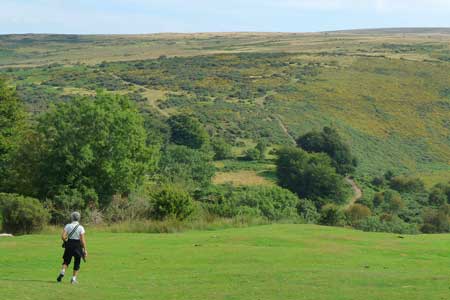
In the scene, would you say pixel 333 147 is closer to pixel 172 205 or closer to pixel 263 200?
pixel 263 200

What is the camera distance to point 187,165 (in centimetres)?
7244

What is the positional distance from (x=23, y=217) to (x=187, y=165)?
38969 millimetres

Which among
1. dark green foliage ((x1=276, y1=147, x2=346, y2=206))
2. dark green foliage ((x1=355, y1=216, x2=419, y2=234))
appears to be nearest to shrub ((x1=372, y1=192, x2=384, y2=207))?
dark green foliage ((x1=276, y1=147, x2=346, y2=206))

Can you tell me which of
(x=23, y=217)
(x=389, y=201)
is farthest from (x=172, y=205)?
(x=389, y=201)

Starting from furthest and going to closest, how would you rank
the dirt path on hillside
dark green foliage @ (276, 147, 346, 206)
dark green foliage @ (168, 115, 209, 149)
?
dark green foliage @ (168, 115, 209, 149) < dark green foliage @ (276, 147, 346, 206) < the dirt path on hillside

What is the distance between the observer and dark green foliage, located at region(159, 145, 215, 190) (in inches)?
2724

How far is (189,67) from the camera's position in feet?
497

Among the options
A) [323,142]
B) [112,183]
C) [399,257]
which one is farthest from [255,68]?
[399,257]

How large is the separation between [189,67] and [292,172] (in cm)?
7687

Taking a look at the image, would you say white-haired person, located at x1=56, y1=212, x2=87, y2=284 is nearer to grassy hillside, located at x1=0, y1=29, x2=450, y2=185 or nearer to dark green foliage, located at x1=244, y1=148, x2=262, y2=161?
dark green foliage, located at x1=244, y1=148, x2=262, y2=161

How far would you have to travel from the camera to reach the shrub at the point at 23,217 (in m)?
33.8

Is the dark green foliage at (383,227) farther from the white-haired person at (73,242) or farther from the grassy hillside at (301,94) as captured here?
the white-haired person at (73,242)

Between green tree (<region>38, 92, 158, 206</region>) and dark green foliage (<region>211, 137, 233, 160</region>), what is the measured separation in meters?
41.2

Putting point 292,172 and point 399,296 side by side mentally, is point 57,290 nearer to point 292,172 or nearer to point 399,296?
point 399,296
